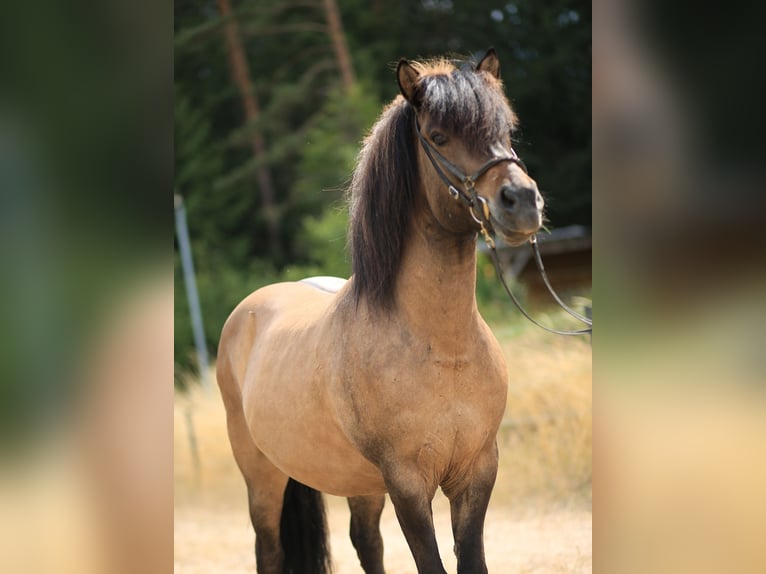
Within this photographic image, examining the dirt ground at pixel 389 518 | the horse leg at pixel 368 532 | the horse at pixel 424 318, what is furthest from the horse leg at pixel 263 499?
the dirt ground at pixel 389 518

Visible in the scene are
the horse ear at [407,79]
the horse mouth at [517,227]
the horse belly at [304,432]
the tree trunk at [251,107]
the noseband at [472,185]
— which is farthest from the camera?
the tree trunk at [251,107]

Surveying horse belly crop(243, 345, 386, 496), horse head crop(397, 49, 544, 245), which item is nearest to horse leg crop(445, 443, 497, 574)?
horse belly crop(243, 345, 386, 496)

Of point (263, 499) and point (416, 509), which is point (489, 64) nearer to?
point (416, 509)

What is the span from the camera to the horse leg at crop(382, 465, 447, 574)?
2984mm

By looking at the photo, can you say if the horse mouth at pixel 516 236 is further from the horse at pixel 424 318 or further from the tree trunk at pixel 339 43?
the tree trunk at pixel 339 43

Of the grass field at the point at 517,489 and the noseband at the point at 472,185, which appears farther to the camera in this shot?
the grass field at the point at 517,489

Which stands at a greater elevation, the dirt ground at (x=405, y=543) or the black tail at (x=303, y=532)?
the black tail at (x=303, y=532)

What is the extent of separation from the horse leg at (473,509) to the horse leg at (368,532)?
1.20 meters

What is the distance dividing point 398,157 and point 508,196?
0.57 meters

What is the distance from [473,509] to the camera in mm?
3146

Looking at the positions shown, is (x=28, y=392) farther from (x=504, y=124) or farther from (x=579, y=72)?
(x=579, y=72)

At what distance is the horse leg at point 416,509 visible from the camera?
117 inches

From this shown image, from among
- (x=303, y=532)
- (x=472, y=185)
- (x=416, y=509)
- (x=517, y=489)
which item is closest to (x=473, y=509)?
(x=416, y=509)

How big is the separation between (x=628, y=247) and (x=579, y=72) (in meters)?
14.7
